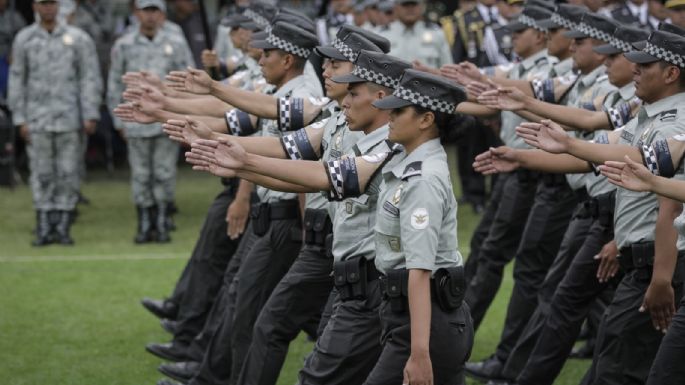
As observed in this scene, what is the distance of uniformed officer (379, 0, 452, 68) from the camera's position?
50.2 ft

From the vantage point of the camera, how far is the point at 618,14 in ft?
45.5

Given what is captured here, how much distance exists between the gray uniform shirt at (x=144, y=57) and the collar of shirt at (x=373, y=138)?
7762 mm

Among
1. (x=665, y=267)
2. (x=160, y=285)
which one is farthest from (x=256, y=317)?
(x=160, y=285)

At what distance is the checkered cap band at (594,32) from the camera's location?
8.58 m

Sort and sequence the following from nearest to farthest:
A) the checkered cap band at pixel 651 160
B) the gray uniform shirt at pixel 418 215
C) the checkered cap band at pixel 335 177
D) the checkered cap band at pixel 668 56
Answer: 1. the gray uniform shirt at pixel 418 215
2. the checkered cap band at pixel 335 177
3. the checkered cap band at pixel 651 160
4. the checkered cap band at pixel 668 56

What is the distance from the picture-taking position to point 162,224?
14.0 metres

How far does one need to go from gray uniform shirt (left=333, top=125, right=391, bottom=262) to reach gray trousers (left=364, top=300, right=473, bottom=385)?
630 millimetres

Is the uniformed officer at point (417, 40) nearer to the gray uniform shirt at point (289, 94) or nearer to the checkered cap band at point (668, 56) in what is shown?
the gray uniform shirt at point (289, 94)

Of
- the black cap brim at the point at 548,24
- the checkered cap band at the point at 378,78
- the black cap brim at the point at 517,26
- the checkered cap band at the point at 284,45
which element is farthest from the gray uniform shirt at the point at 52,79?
the checkered cap band at the point at 378,78

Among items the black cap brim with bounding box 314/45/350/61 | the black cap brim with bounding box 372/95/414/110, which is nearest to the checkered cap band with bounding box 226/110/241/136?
the black cap brim with bounding box 314/45/350/61

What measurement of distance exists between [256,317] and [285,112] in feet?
4.03

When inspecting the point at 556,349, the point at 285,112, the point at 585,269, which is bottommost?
the point at 556,349

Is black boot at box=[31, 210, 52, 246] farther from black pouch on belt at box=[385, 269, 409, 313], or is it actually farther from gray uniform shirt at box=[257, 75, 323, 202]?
black pouch on belt at box=[385, 269, 409, 313]

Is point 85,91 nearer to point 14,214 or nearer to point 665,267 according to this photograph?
point 14,214
